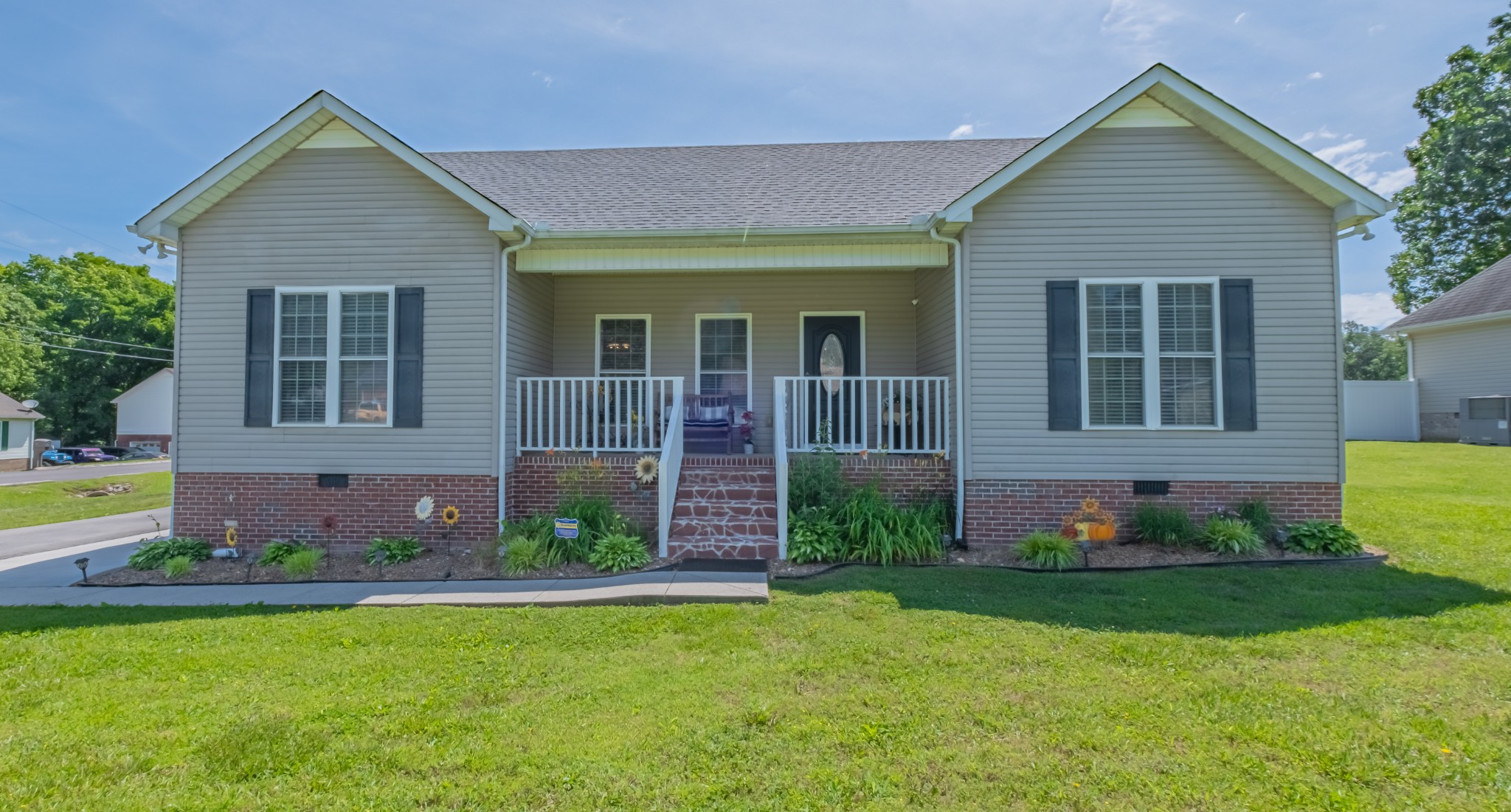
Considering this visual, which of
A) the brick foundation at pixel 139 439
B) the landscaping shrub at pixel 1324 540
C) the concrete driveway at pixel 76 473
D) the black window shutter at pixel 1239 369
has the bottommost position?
the concrete driveway at pixel 76 473

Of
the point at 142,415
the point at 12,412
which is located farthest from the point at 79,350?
the point at 12,412

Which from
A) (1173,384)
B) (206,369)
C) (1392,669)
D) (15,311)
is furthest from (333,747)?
(15,311)

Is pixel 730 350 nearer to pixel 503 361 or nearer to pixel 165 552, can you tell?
pixel 503 361

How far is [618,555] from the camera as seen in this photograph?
6.63 m

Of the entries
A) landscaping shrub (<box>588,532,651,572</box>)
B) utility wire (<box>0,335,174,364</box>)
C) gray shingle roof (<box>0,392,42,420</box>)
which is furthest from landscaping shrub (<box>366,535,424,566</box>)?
utility wire (<box>0,335,174,364</box>)

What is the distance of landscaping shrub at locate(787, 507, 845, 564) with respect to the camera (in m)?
6.62

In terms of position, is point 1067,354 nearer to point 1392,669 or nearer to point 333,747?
point 1392,669

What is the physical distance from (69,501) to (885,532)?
18.2 metres

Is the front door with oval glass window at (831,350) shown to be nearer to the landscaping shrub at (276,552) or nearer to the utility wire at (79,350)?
the landscaping shrub at (276,552)

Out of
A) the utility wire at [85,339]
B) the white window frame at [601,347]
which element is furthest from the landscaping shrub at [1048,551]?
the utility wire at [85,339]

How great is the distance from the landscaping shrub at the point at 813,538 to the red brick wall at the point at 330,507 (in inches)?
130

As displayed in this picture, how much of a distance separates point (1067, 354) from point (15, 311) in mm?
55733

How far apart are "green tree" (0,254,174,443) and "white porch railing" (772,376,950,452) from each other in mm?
50628

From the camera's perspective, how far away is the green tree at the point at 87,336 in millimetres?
40812
